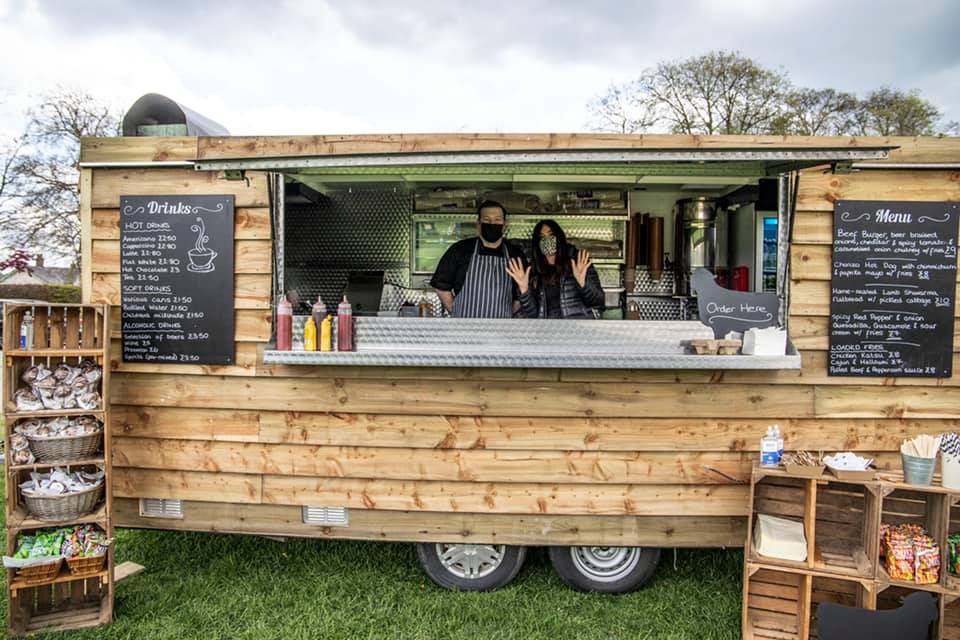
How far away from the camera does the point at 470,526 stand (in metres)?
3.26

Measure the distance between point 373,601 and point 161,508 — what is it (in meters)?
1.27

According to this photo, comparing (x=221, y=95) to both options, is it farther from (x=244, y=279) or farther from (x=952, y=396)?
(x=952, y=396)

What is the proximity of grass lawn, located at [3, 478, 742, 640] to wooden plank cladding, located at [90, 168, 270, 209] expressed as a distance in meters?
2.11

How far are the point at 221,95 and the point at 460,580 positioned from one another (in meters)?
16.9

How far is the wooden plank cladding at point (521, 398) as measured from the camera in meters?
3.14

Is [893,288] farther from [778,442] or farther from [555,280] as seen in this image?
[555,280]

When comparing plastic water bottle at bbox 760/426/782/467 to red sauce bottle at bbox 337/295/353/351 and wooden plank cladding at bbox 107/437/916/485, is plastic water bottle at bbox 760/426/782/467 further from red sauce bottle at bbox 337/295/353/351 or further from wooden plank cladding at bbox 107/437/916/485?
red sauce bottle at bbox 337/295/353/351

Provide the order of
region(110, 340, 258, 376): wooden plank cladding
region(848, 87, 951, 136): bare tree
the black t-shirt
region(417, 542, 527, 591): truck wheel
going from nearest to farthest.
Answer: region(110, 340, 258, 376): wooden plank cladding
region(417, 542, 527, 591): truck wheel
the black t-shirt
region(848, 87, 951, 136): bare tree

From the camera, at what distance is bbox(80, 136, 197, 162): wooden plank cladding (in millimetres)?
3219

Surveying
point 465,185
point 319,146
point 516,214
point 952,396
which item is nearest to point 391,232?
point 465,185

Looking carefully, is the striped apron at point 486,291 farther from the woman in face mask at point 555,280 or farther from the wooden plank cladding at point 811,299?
the wooden plank cladding at point 811,299

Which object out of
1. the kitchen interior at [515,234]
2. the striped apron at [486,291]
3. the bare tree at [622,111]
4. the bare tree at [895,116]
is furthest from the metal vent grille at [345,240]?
the bare tree at [895,116]

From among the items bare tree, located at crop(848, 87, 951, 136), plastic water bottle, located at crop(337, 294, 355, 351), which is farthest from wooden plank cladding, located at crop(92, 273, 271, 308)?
bare tree, located at crop(848, 87, 951, 136)

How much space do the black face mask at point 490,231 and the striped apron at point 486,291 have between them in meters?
0.11
